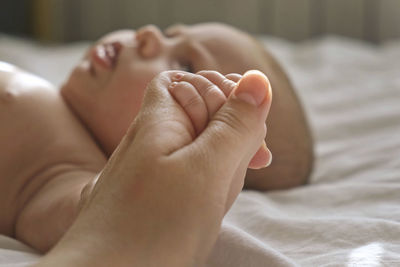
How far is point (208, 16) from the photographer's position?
92.6 inches

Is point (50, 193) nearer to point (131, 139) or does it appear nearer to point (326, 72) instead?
point (131, 139)

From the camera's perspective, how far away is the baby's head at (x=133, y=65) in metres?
0.91

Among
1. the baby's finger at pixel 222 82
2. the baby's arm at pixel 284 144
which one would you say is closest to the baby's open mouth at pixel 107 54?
the baby's arm at pixel 284 144

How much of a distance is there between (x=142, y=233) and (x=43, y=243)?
290mm

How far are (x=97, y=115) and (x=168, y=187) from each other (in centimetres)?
50

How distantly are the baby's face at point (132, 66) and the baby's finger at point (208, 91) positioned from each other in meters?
0.32

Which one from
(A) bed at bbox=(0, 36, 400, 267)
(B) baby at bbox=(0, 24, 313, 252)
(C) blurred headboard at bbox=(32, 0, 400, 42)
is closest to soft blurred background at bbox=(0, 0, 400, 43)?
(C) blurred headboard at bbox=(32, 0, 400, 42)

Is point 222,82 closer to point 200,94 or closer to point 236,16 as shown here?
point 200,94

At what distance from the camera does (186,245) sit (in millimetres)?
463

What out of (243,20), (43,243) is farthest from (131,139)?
(243,20)

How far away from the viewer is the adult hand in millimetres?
456

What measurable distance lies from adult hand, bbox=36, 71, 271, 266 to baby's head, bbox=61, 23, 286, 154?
0.38 metres

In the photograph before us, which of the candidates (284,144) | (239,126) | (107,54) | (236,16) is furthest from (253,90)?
(236,16)

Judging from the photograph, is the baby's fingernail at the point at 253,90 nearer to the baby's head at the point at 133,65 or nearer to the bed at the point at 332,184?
the bed at the point at 332,184
